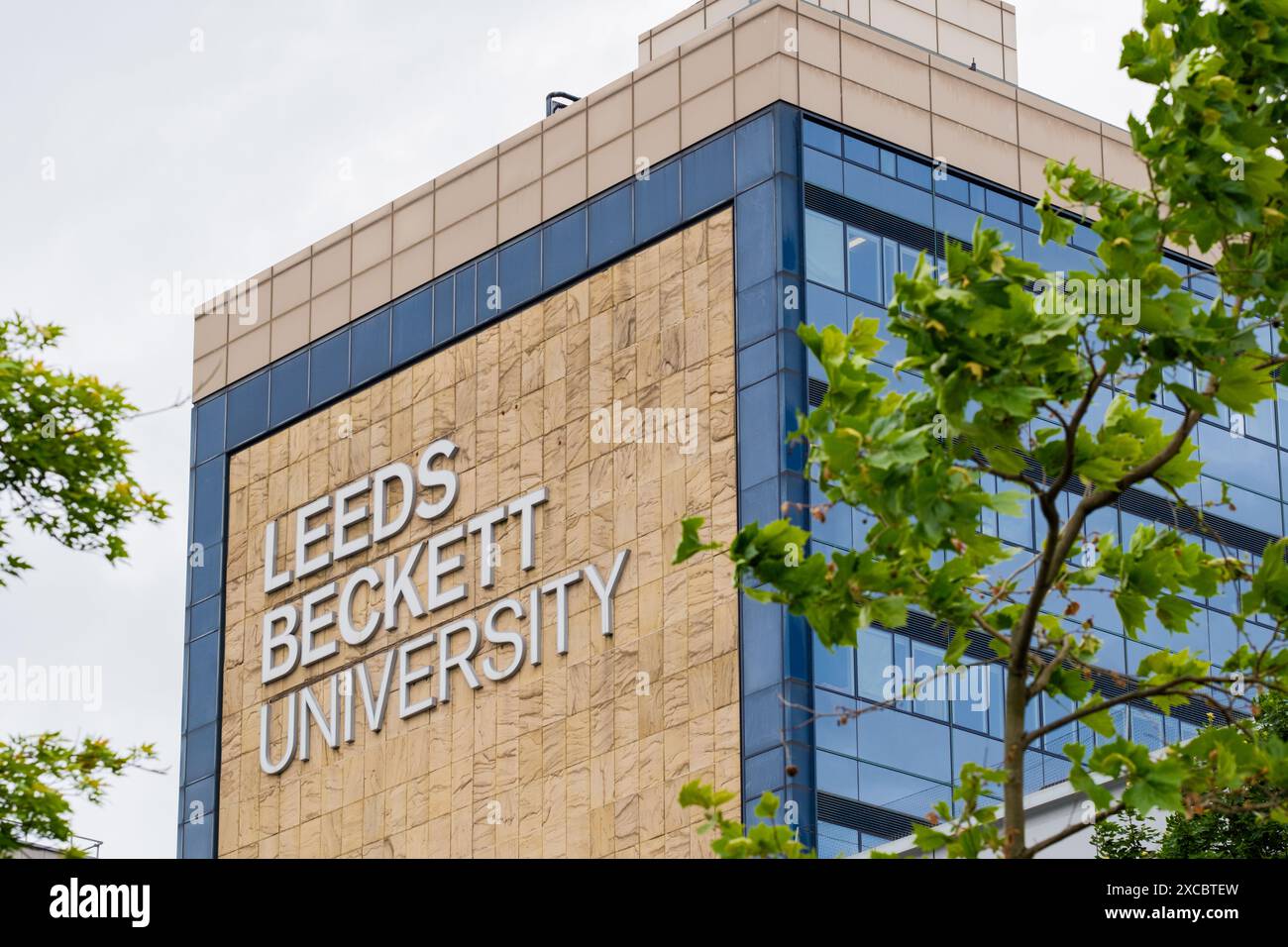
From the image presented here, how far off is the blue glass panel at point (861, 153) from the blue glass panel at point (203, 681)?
20.9 metres

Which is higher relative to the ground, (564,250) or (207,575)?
(564,250)

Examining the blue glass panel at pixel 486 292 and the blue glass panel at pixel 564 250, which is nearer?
the blue glass panel at pixel 564 250

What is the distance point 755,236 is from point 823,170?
2.36 m

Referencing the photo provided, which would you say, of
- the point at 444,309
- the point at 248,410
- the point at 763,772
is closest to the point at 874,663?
the point at 763,772

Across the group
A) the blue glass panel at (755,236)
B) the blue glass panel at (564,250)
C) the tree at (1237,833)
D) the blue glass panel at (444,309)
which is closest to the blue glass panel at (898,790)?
the blue glass panel at (755,236)

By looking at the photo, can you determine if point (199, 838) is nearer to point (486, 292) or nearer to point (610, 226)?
point (486, 292)

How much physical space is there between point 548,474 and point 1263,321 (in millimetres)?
41087

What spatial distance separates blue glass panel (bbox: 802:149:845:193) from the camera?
55.9m

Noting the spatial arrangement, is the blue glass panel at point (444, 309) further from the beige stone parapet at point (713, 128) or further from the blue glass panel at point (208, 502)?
the blue glass panel at point (208, 502)

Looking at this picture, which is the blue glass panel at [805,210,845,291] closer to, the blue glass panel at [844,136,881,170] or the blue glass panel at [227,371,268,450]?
the blue glass panel at [844,136,881,170]

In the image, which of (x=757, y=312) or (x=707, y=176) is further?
(x=707, y=176)

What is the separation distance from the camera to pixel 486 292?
61.4 m

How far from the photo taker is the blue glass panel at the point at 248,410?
67.1 m
